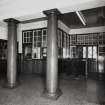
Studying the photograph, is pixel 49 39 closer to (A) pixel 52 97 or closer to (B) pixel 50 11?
(B) pixel 50 11

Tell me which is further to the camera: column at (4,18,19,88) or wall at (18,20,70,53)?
wall at (18,20,70,53)

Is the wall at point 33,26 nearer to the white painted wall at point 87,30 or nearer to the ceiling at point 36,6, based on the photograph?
the white painted wall at point 87,30

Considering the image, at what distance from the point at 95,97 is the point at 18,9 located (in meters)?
3.58

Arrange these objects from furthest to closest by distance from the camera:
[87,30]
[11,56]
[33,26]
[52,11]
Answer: [87,30], [33,26], [11,56], [52,11]

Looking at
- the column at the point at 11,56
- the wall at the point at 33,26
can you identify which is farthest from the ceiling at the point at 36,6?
the wall at the point at 33,26

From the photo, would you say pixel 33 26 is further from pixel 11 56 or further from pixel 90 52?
pixel 90 52

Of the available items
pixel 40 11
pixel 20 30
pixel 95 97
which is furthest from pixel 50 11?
pixel 20 30

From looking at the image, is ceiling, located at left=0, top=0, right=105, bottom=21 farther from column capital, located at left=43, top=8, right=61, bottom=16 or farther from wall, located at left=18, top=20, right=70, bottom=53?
wall, located at left=18, top=20, right=70, bottom=53

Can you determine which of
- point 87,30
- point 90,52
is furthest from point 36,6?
point 87,30

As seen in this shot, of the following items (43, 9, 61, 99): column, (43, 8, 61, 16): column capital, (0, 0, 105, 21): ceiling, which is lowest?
(43, 9, 61, 99): column

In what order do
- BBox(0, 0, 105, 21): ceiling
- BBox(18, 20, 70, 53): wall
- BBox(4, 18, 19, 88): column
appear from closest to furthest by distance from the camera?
BBox(0, 0, 105, 21): ceiling → BBox(4, 18, 19, 88): column → BBox(18, 20, 70, 53): wall

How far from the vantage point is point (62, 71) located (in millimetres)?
5867

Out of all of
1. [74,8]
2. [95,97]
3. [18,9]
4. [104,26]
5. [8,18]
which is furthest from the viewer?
[104,26]

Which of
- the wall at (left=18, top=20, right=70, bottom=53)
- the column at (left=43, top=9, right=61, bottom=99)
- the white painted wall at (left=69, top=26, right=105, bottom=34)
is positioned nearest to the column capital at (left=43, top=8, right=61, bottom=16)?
the column at (left=43, top=9, right=61, bottom=99)
